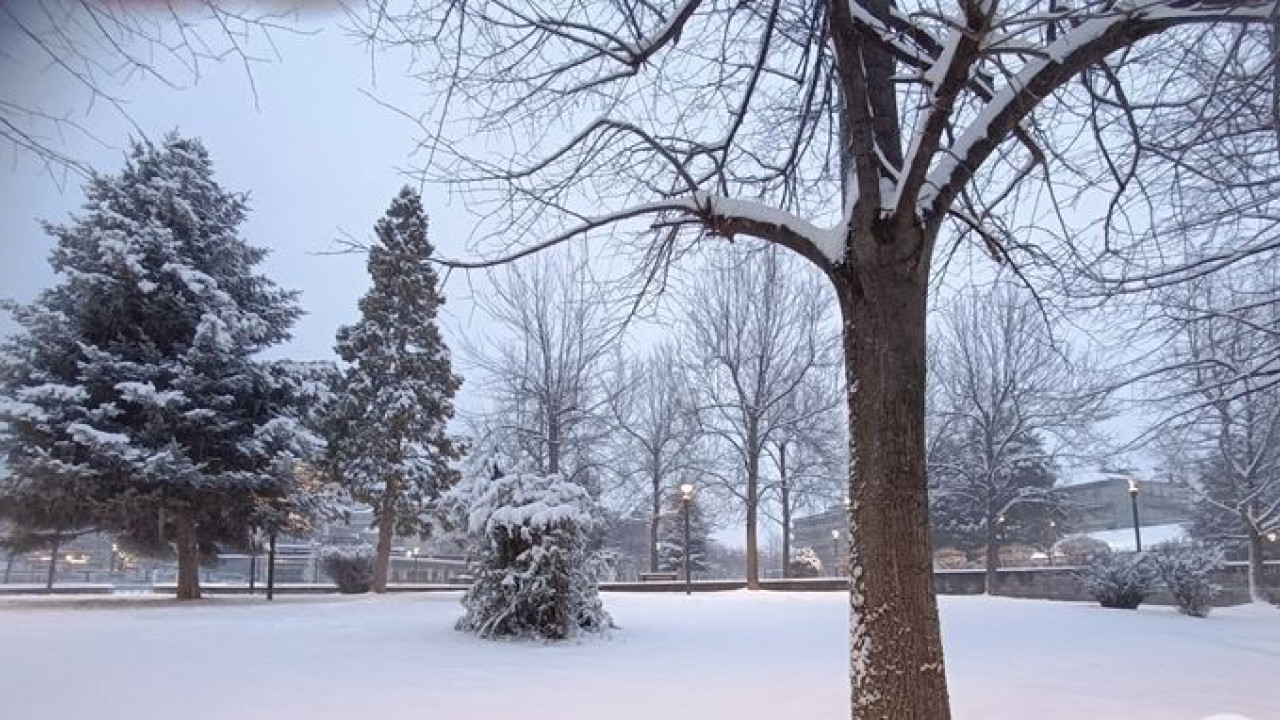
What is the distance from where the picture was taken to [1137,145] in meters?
5.71

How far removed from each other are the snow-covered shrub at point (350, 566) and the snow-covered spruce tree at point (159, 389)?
11.1ft

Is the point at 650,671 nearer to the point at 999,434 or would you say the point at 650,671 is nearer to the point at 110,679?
the point at 110,679

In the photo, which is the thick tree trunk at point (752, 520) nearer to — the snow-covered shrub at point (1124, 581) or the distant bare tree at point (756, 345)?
the distant bare tree at point (756, 345)

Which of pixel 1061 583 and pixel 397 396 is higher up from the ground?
pixel 397 396

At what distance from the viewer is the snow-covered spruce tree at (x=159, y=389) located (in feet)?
52.6

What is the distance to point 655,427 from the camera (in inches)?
1416

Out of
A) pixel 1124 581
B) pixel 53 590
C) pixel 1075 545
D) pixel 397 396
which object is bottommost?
pixel 53 590

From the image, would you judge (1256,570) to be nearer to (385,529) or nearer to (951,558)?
(951,558)

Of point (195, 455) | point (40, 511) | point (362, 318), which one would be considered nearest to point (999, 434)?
point (362, 318)

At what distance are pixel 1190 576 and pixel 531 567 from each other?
13047 millimetres

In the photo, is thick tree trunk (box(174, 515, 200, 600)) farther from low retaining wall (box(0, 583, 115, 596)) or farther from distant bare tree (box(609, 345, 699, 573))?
distant bare tree (box(609, 345, 699, 573))

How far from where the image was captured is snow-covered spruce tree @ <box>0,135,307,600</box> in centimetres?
1605

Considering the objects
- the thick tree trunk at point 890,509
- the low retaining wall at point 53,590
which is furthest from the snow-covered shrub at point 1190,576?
the low retaining wall at point 53,590

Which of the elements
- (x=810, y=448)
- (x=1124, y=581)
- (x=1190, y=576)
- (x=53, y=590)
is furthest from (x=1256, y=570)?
(x=53, y=590)
